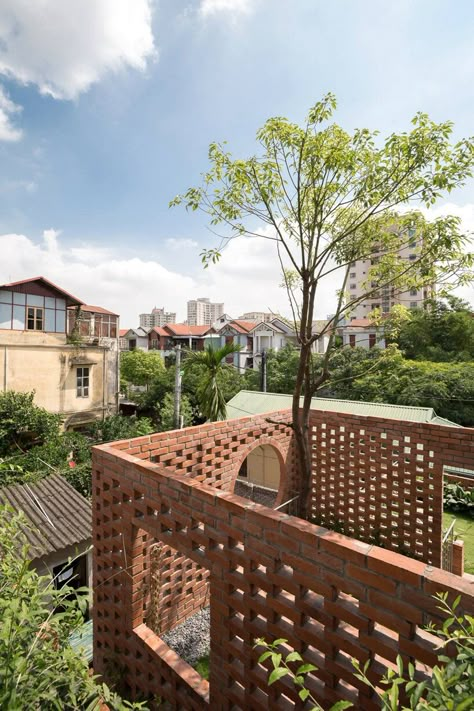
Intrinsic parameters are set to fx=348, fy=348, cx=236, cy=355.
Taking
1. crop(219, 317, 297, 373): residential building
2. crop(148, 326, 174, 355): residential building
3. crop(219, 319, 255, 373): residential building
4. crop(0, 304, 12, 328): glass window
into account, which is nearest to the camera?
crop(0, 304, 12, 328): glass window

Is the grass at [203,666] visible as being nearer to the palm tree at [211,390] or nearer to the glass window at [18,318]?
the palm tree at [211,390]

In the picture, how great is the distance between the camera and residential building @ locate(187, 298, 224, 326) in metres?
72.4

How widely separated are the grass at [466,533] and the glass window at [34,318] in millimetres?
13467

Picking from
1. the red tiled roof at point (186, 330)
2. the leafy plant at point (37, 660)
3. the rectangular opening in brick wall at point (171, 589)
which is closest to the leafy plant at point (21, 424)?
the rectangular opening in brick wall at point (171, 589)

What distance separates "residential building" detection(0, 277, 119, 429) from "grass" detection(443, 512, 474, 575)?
12.4 metres

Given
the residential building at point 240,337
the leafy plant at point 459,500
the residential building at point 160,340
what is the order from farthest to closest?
the residential building at point 160,340, the residential building at point 240,337, the leafy plant at point 459,500

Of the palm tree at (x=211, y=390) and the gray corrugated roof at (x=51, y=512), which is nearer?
the gray corrugated roof at (x=51, y=512)

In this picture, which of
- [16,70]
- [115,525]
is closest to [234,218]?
[115,525]

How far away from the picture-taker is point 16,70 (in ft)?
16.6

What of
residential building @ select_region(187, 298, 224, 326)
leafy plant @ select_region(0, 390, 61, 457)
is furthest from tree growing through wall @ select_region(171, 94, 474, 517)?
residential building @ select_region(187, 298, 224, 326)

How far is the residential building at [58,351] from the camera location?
39.1 ft

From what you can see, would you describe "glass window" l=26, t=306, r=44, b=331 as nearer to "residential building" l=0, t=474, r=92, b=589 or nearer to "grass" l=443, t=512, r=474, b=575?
"residential building" l=0, t=474, r=92, b=589

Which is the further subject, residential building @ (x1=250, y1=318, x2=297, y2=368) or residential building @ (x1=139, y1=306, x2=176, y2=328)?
residential building @ (x1=139, y1=306, x2=176, y2=328)

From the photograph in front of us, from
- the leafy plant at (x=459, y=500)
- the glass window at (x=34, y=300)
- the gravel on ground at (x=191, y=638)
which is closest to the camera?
the gravel on ground at (x=191, y=638)
